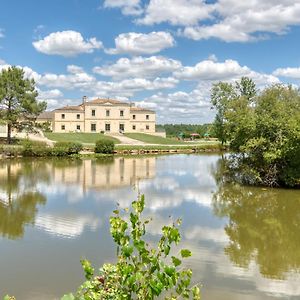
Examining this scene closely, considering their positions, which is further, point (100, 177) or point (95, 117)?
point (95, 117)

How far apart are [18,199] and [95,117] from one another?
5787 cm

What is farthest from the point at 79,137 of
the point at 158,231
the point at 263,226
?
the point at 158,231

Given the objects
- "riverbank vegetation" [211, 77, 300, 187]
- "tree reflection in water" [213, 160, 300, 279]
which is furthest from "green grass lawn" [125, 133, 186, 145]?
"tree reflection in water" [213, 160, 300, 279]

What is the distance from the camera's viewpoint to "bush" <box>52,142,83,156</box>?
44.6 m

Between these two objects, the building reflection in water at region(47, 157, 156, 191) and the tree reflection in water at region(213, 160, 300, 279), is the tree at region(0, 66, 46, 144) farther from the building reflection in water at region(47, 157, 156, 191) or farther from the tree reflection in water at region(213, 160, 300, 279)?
the tree reflection in water at region(213, 160, 300, 279)

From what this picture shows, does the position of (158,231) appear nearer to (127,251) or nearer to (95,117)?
(127,251)

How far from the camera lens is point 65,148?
44.9 meters

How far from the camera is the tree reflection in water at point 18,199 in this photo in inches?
524

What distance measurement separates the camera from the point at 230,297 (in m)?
7.67

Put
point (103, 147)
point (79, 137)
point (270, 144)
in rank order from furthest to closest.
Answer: point (79, 137) < point (103, 147) < point (270, 144)

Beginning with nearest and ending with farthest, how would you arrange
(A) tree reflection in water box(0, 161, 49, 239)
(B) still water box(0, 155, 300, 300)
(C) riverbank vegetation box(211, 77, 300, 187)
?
(B) still water box(0, 155, 300, 300)
(A) tree reflection in water box(0, 161, 49, 239)
(C) riverbank vegetation box(211, 77, 300, 187)

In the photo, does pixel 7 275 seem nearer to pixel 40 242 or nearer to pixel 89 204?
pixel 40 242

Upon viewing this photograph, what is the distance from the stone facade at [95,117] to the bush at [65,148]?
29.3m

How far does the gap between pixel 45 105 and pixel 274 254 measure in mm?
42671
